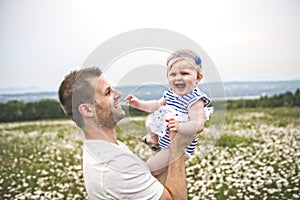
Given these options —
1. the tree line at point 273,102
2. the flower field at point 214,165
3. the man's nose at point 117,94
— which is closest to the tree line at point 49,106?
the tree line at point 273,102

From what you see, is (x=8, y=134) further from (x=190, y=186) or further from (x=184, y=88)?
(x=184, y=88)

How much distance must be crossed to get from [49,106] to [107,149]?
15.2ft

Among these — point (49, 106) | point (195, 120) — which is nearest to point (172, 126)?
point (195, 120)

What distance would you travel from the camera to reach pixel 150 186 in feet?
3.86

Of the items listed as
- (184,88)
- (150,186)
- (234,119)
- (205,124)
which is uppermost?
(184,88)

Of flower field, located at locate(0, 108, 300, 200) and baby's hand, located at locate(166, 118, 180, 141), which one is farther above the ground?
baby's hand, located at locate(166, 118, 180, 141)

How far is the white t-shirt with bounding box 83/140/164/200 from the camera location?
1165mm

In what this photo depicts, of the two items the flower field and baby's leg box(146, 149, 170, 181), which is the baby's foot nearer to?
baby's leg box(146, 149, 170, 181)

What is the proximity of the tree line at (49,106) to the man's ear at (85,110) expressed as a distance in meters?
4.32

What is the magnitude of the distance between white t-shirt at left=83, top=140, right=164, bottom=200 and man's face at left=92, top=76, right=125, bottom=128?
0.08 metres

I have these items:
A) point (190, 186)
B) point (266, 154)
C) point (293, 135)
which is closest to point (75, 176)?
point (190, 186)

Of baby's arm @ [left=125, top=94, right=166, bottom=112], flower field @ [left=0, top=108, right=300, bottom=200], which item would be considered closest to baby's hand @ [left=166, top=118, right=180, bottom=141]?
baby's arm @ [left=125, top=94, right=166, bottom=112]

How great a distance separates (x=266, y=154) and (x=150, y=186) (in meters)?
2.39

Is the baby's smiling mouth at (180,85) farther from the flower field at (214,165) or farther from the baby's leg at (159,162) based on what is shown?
the flower field at (214,165)
